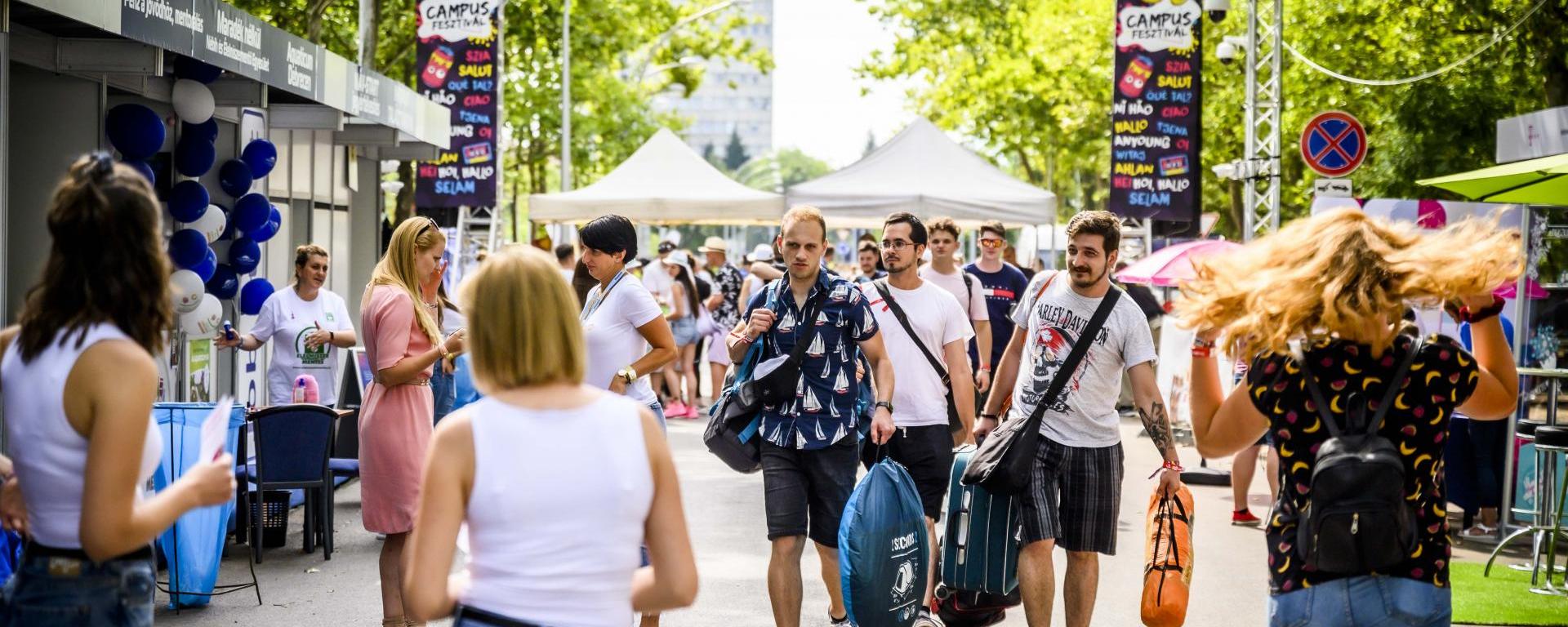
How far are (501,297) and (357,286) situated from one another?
14.3 meters

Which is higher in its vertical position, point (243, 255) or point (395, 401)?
point (243, 255)

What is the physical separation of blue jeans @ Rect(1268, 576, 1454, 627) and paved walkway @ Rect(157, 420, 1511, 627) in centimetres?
408

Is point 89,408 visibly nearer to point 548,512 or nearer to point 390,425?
point 548,512

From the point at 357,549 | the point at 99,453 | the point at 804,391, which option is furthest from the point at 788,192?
the point at 99,453

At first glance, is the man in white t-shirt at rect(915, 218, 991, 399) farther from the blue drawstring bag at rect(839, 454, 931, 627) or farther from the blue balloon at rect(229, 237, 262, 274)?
the blue balloon at rect(229, 237, 262, 274)

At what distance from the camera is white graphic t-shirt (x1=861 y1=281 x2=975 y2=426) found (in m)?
7.07

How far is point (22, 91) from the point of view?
32.4ft

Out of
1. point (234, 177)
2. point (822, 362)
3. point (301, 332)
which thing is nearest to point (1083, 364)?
point (822, 362)

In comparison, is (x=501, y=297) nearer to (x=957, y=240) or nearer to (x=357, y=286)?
(x=957, y=240)

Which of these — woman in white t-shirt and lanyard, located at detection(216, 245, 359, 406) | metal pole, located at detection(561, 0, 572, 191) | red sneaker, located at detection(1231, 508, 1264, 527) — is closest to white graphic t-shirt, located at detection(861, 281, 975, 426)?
red sneaker, located at detection(1231, 508, 1264, 527)

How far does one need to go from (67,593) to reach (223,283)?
8.76m

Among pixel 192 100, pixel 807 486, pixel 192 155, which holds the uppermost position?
pixel 192 100

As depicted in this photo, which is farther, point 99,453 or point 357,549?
point 357,549

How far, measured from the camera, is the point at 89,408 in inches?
120
